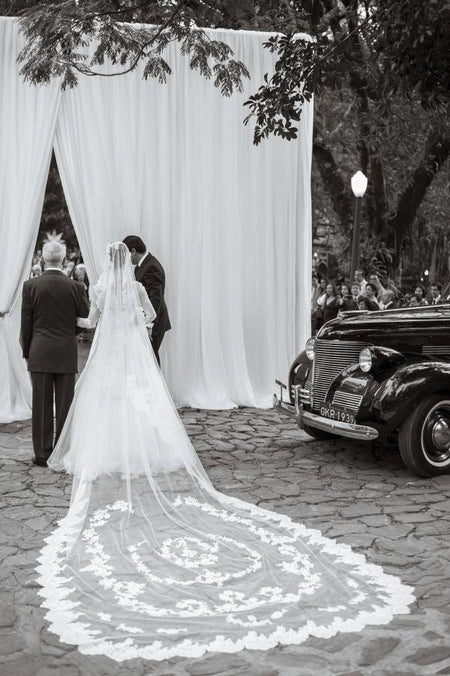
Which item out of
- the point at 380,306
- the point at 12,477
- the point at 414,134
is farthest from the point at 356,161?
the point at 12,477

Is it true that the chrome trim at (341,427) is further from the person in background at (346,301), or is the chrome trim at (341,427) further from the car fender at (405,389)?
the person in background at (346,301)

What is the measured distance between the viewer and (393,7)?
6.33m

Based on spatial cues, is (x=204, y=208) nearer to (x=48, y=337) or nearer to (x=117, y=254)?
(x=117, y=254)

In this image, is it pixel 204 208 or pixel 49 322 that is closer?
pixel 49 322

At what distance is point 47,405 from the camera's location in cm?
742

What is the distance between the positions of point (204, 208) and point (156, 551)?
602cm

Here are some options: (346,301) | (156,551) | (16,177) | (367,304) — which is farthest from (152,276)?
(346,301)

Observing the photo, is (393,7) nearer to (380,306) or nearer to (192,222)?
(192,222)

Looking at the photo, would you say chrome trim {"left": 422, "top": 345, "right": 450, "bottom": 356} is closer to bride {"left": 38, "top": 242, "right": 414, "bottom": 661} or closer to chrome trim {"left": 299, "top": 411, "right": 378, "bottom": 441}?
chrome trim {"left": 299, "top": 411, "right": 378, "bottom": 441}

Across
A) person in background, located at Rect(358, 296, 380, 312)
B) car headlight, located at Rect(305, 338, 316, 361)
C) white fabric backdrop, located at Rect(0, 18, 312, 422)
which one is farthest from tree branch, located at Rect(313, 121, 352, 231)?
car headlight, located at Rect(305, 338, 316, 361)

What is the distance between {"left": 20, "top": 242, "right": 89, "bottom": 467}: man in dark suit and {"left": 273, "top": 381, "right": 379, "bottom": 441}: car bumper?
2106 millimetres

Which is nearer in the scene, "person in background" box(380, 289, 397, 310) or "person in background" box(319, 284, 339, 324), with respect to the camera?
"person in background" box(380, 289, 397, 310)

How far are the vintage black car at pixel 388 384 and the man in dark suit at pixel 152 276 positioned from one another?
90.2 inches

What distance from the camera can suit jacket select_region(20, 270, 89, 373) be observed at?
285 inches
